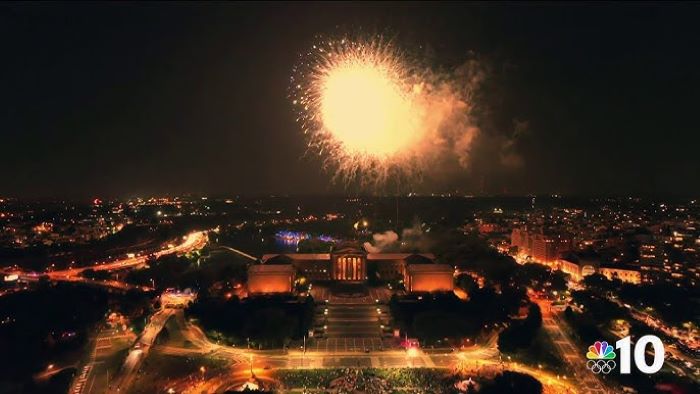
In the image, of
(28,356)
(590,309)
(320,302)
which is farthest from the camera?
(320,302)

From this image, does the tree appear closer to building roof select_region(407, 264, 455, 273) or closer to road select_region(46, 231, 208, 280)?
building roof select_region(407, 264, 455, 273)

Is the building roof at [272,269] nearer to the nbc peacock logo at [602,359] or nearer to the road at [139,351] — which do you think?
the road at [139,351]

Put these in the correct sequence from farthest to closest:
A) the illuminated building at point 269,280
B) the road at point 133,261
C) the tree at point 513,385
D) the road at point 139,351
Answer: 1. the road at point 133,261
2. the illuminated building at point 269,280
3. the road at point 139,351
4. the tree at point 513,385

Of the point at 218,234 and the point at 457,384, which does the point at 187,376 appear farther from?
the point at 218,234

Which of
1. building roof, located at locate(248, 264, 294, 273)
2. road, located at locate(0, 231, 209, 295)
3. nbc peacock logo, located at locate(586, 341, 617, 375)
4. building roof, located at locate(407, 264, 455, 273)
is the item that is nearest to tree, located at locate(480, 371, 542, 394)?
nbc peacock logo, located at locate(586, 341, 617, 375)

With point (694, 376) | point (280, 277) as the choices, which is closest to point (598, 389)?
point (694, 376)

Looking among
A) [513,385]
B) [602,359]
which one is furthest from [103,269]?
[602,359]

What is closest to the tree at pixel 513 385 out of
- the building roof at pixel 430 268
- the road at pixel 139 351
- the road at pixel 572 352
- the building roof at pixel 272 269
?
the road at pixel 572 352
